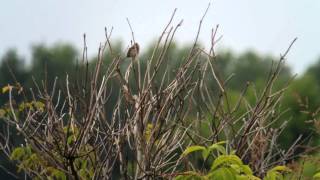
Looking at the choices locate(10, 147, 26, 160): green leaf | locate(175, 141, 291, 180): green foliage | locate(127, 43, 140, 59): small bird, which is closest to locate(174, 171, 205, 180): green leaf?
locate(175, 141, 291, 180): green foliage

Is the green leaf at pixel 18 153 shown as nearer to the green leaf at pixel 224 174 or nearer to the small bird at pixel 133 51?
the small bird at pixel 133 51

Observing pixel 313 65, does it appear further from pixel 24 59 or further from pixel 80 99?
pixel 80 99

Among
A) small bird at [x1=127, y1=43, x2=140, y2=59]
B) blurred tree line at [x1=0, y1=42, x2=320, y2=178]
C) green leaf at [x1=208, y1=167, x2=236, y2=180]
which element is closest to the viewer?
green leaf at [x1=208, y1=167, x2=236, y2=180]

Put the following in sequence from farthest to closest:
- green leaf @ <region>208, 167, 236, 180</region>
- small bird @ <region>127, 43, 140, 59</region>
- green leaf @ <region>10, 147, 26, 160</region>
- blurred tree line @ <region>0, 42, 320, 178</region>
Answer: blurred tree line @ <region>0, 42, 320, 178</region>, green leaf @ <region>10, 147, 26, 160</region>, small bird @ <region>127, 43, 140, 59</region>, green leaf @ <region>208, 167, 236, 180</region>

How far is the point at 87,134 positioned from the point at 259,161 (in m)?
1.11

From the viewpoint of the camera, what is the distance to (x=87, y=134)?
3703 millimetres

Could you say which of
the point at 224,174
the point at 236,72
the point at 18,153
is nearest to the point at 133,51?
the point at 18,153

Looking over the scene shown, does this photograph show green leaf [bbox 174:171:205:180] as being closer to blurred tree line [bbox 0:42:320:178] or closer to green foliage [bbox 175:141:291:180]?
green foliage [bbox 175:141:291:180]

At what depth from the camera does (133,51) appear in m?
3.97

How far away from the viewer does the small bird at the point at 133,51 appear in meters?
3.94

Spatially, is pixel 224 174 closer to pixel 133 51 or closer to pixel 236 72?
pixel 133 51

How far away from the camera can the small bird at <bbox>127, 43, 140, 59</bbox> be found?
12.9 feet

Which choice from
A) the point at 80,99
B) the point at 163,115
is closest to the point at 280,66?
the point at 163,115

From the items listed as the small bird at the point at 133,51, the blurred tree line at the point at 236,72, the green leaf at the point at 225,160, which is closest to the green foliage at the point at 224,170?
the green leaf at the point at 225,160
